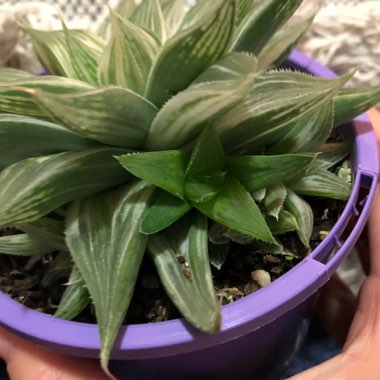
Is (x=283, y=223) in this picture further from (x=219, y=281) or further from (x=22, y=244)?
(x=22, y=244)

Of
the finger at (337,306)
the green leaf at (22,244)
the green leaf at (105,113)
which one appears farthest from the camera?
the finger at (337,306)

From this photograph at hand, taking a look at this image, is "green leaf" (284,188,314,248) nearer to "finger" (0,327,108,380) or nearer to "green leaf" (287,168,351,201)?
"green leaf" (287,168,351,201)

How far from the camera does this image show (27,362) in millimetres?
414

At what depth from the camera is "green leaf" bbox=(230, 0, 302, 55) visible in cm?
36

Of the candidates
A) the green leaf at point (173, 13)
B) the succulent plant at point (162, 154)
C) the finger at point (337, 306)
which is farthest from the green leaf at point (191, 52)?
the finger at point (337, 306)

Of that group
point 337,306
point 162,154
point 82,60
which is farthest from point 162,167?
point 337,306

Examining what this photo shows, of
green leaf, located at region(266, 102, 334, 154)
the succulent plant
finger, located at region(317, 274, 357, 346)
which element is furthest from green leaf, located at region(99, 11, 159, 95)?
finger, located at region(317, 274, 357, 346)

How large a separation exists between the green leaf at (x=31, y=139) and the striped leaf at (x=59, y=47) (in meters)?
0.06

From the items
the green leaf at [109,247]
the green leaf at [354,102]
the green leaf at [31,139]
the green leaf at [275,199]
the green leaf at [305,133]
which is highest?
the green leaf at [354,102]

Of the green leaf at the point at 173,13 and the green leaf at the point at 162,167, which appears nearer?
the green leaf at the point at 162,167

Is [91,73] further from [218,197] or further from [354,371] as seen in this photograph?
[354,371]

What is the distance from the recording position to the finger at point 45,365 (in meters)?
0.40

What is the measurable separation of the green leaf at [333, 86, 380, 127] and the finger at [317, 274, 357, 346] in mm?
231

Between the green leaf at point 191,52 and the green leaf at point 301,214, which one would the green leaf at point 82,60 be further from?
the green leaf at point 301,214
